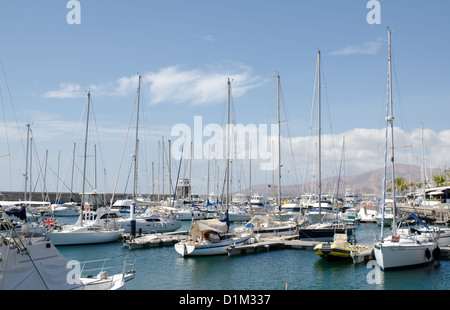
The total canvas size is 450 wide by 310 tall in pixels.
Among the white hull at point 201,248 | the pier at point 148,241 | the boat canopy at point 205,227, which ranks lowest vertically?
the pier at point 148,241

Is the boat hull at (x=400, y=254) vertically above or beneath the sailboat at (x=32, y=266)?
beneath

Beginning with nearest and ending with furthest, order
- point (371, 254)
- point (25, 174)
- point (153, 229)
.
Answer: point (371, 254) < point (153, 229) < point (25, 174)

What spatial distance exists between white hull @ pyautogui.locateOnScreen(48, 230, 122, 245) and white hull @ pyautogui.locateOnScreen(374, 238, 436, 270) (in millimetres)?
27423

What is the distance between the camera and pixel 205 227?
3297cm

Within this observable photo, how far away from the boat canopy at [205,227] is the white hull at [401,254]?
13.0m

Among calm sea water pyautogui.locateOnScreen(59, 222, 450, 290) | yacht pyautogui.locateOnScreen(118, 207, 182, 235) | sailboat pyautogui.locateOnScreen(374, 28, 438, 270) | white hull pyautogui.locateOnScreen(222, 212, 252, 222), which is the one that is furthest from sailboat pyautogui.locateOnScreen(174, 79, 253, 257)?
white hull pyautogui.locateOnScreen(222, 212, 252, 222)

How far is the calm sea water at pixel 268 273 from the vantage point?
2377cm

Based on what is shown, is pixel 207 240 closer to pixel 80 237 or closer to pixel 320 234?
pixel 320 234

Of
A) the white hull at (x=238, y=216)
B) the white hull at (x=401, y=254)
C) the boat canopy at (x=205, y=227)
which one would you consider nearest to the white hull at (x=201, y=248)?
the boat canopy at (x=205, y=227)

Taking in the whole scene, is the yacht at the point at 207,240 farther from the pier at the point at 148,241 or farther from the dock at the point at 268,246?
the pier at the point at 148,241

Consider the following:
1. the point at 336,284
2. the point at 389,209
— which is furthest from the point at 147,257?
the point at 389,209
